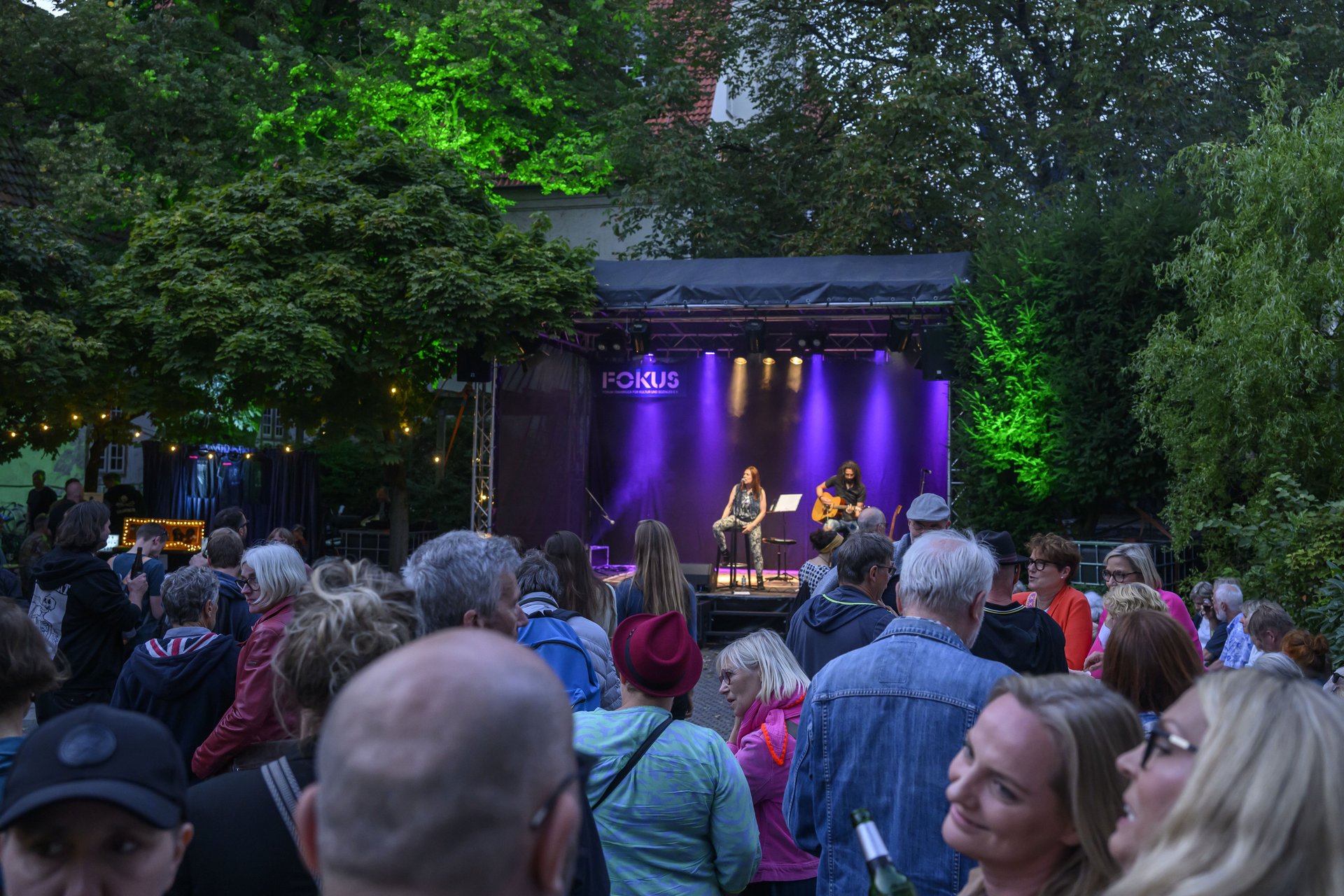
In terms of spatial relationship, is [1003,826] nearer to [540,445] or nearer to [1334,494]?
[1334,494]

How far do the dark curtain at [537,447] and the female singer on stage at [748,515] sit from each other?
2.99 m

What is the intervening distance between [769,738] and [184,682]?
6.61ft

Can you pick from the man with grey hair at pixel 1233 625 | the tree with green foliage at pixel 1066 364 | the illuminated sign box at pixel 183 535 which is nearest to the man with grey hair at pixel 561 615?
the man with grey hair at pixel 1233 625

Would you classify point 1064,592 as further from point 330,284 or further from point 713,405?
point 713,405

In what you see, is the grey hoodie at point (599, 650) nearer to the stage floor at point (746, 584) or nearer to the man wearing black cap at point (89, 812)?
the man wearing black cap at point (89, 812)

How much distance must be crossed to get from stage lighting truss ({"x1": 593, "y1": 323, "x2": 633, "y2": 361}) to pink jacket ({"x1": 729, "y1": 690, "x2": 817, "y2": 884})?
514 inches

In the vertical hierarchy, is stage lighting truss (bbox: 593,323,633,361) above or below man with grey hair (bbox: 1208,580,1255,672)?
above

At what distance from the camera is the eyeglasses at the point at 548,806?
106 centimetres

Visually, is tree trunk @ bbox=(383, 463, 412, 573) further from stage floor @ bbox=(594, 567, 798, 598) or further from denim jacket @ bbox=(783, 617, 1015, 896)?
denim jacket @ bbox=(783, 617, 1015, 896)

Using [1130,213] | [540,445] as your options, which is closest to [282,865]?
[1130,213]

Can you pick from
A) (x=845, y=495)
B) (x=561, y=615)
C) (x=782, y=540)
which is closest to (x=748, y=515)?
(x=782, y=540)

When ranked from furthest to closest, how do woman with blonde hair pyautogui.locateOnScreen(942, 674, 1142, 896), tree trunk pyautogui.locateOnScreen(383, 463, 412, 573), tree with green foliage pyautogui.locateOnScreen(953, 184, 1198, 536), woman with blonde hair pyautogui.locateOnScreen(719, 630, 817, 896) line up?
1. tree trunk pyautogui.locateOnScreen(383, 463, 412, 573)
2. tree with green foliage pyautogui.locateOnScreen(953, 184, 1198, 536)
3. woman with blonde hair pyautogui.locateOnScreen(719, 630, 817, 896)
4. woman with blonde hair pyautogui.locateOnScreen(942, 674, 1142, 896)

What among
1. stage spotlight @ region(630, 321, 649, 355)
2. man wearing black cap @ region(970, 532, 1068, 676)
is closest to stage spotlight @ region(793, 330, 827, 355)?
stage spotlight @ region(630, 321, 649, 355)

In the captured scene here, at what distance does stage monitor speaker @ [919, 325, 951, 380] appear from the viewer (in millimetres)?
15008
